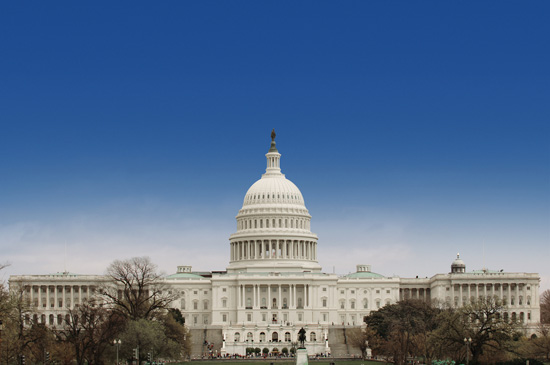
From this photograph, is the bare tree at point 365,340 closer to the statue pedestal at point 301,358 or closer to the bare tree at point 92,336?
the statue pedestal at point 301,358

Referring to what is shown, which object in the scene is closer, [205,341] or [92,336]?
[92,336]

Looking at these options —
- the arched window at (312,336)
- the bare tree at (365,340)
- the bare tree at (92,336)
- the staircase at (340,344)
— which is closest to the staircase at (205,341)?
the arched window at (312,336)

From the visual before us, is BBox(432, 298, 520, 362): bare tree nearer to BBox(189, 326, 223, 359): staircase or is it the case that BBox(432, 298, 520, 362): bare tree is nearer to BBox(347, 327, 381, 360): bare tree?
BBox(347, 327, 381, 360): bare tree

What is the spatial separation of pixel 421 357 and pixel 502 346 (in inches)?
1533

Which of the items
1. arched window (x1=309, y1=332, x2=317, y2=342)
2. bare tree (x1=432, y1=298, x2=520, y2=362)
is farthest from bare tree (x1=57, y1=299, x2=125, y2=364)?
arched window (x1=309, y1=332, x2=317, y2=342)

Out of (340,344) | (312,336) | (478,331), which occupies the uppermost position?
(478,331)

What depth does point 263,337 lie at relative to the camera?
190500 millimetres

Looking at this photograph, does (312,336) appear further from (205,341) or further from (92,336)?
(92,336)

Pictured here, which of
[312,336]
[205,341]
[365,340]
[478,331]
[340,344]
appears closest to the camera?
[478,331]

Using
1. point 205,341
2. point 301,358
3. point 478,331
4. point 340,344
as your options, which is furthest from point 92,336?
point 340,344

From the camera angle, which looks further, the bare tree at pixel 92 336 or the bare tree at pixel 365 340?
the bare tree at pixel 365 340

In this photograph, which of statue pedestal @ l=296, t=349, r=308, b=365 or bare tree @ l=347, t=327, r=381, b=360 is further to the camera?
bare tree @ l=347, t=327, r=381, b=360

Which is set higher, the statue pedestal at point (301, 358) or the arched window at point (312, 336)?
the arched window at point (312, 336)

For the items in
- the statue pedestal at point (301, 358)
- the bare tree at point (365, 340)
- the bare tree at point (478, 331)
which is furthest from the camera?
the bare tree at point (365, 340)
